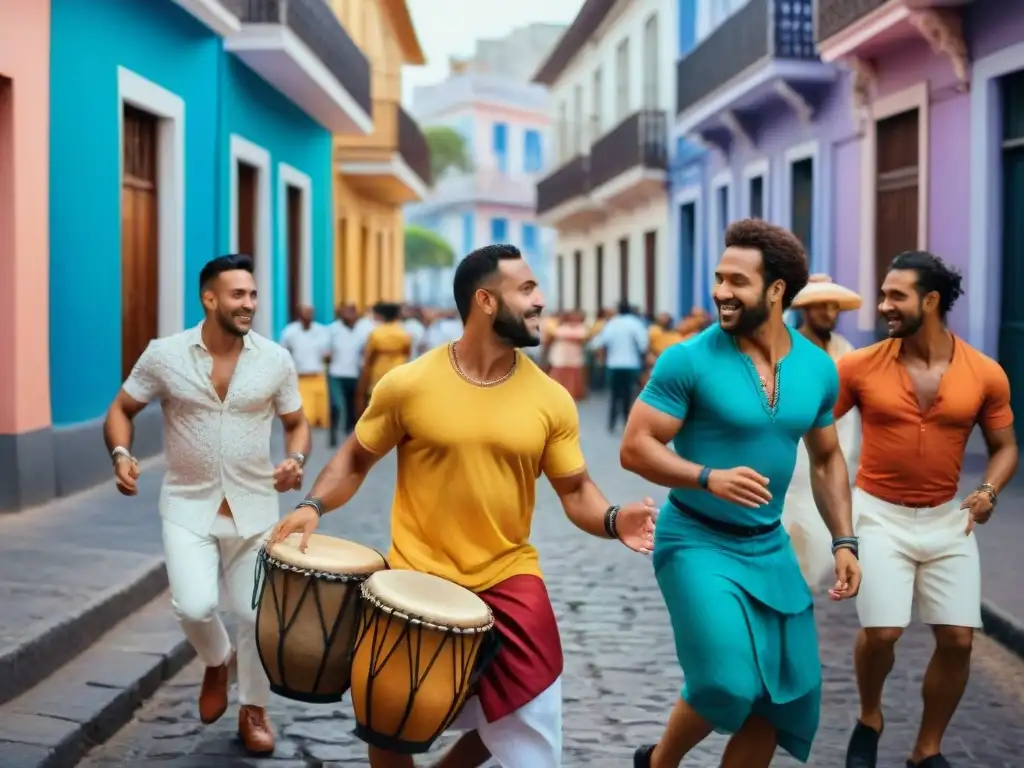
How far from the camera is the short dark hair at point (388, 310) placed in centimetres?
1669

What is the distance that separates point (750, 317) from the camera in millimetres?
4344

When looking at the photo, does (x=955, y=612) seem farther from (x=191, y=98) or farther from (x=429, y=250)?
(x=429, y=250)

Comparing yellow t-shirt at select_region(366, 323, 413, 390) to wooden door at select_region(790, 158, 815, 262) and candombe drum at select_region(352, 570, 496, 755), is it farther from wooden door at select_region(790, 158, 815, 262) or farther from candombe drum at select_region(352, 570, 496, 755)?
candombe drum at select_region(352, 570, 496, 755)

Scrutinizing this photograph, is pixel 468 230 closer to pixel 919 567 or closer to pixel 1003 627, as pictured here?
pixel 1003 627

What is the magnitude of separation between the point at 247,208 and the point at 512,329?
626 inches

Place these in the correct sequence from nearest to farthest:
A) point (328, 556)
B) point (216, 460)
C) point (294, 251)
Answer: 1. point (328, 556)
2. point (216, 460)
3. point (294, 251)

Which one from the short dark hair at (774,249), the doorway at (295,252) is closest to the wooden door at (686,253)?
the doorway at (295,252)

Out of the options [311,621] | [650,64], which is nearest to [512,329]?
[311,621]

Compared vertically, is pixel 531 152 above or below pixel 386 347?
above

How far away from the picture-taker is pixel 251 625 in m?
5.54

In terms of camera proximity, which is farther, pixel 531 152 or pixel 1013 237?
pixel 531 152

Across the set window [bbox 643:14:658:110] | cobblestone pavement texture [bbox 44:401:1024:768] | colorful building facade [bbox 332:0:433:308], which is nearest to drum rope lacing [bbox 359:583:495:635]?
cobblestone pavement texture [bbox 44:401:1024:768]

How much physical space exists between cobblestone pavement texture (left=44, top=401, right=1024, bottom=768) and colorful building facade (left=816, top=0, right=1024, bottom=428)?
617 centimetres

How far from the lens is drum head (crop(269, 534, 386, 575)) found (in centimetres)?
411
